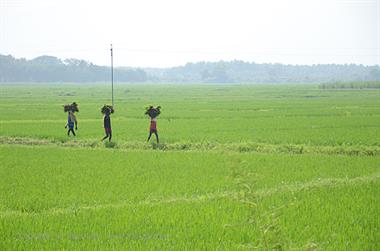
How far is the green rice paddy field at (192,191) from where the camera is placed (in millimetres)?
Result: 6051

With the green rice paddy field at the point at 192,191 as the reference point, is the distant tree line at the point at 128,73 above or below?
above

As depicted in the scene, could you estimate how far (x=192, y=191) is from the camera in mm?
9188

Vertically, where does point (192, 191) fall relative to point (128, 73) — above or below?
below

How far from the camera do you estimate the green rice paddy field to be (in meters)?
6.05

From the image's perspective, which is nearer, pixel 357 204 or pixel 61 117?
pixel 357 204

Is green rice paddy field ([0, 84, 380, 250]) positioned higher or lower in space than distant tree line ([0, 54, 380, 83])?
lower

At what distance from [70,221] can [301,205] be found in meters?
3.51

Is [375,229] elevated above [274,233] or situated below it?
below

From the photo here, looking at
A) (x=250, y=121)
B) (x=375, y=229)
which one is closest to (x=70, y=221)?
(x=375, y=229)

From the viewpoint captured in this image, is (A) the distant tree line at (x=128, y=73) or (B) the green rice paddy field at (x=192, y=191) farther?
(A) the distant tree line at (x=128, y=73)

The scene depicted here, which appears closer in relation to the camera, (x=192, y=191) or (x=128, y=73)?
(x=192, y=191)

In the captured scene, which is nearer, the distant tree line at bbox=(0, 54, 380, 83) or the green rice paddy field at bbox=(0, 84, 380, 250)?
the green rice paddy field at bbox=(0, 84, 380, 250)

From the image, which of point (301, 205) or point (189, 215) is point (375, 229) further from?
point (189, 215)

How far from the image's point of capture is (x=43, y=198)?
8.56m
